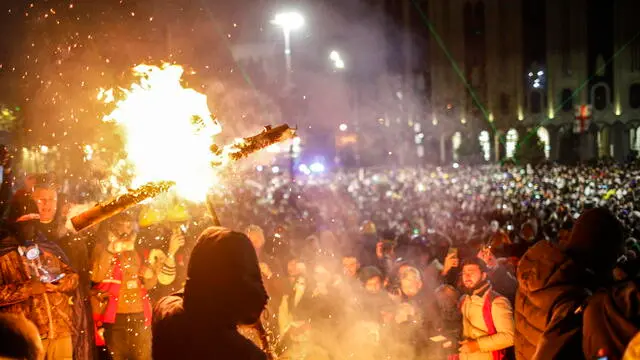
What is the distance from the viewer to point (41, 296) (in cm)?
471

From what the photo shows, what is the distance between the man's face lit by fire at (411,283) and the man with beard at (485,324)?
1.30 m

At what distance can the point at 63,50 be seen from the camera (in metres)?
10.1

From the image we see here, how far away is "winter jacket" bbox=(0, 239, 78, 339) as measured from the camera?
177 inches

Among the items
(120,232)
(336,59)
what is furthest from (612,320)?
(336,59)

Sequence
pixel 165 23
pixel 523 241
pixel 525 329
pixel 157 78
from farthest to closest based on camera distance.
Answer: pixel 165 23 < pixel 523 241 < pixel 157 78 < pixel 525 329

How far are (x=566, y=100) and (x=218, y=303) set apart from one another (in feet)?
207

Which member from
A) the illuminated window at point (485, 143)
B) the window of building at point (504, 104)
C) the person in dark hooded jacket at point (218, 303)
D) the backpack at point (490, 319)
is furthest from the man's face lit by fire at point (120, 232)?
the window of building at point (504, 104)

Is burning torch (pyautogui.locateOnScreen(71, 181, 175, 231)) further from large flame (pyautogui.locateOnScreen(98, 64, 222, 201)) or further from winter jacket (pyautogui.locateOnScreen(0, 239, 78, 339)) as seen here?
winter jacket (pyautogui.locateOnScreen(0, 239, 78, 339))

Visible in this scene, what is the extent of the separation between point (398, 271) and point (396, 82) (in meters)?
61.7

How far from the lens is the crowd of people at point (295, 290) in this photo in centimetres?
240

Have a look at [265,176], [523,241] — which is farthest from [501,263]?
[265,176]

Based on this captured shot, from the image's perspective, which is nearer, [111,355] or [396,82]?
[111,355]

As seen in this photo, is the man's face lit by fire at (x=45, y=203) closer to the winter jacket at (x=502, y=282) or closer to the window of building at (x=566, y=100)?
the winter jacket at (x=502, y=282)

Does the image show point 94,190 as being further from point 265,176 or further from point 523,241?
point 265,176
